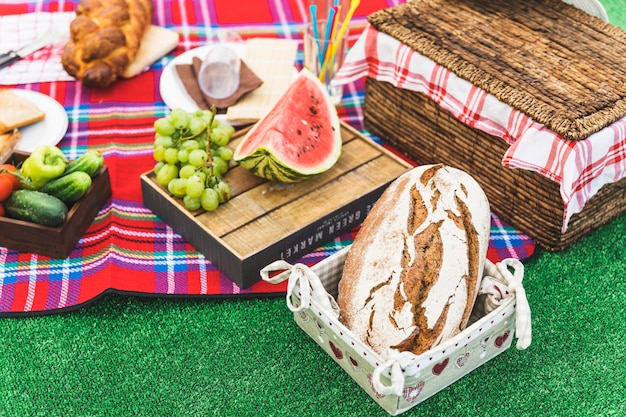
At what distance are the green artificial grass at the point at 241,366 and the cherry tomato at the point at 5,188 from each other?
344 millimetres

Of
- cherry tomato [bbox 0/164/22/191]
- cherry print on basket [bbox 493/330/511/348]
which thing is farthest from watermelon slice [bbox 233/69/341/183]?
cherry print on basket [bbox 493/330/511/348]

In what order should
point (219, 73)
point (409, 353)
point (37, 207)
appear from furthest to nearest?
1. point (219, 73)
2. point (37, 207)
3. point (409, 353)

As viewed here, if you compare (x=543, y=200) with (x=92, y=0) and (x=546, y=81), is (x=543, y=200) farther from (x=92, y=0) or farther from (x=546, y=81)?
(x=92, y=0)

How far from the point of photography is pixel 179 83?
284cm

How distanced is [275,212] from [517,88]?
780mm

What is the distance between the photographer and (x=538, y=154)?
2.12m

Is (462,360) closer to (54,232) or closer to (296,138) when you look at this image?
(296,138)

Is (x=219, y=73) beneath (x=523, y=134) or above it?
Answer: beneath

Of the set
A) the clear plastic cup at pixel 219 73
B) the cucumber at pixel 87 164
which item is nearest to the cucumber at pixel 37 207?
the cucumber at pixel 87 164

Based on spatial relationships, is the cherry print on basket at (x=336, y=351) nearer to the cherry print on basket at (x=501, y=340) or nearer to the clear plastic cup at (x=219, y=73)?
the cherry print on basket at (x=501, y=340)

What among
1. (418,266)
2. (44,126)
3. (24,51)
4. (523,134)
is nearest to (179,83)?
(44,126)

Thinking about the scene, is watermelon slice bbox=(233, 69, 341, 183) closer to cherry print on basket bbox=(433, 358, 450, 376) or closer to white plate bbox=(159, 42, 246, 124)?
white plate bbox=(159, 42, 246, 124)

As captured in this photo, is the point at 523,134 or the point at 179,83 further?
the point at 179,83

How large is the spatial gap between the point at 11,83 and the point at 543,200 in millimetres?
1951
